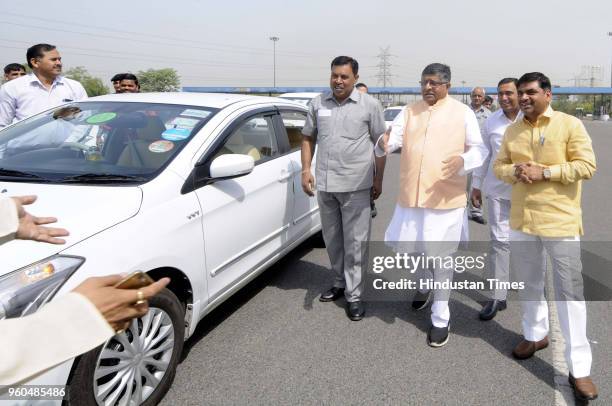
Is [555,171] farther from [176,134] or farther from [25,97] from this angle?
[25,97]

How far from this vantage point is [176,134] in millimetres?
2988

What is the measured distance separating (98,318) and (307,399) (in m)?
1.78

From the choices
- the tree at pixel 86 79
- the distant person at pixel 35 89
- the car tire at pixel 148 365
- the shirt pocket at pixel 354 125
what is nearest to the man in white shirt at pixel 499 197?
the shirt pocket at pixel 354 125

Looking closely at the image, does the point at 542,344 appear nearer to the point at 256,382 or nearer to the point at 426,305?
the point at 426,305

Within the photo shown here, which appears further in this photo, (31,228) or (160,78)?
(160,78)

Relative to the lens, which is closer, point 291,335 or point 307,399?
point 307,399

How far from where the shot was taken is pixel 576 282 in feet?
8.38

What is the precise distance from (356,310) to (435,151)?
1305 mm

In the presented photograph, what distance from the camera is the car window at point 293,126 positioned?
4266 mm

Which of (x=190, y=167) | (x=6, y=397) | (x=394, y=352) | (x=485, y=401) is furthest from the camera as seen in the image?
(x=394, y=352)

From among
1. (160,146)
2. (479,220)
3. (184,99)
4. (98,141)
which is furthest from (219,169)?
(479,220)

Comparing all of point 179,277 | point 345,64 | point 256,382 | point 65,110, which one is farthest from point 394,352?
point 65,110

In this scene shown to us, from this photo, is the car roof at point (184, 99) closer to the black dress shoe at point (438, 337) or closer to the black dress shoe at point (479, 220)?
the black dress shoe at point (438, 337)

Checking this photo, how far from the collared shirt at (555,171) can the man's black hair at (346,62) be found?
50.2 inches
